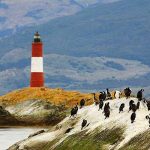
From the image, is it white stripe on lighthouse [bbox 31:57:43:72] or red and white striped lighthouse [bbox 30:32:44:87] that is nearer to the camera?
white stripe on lighthouse [bbox 31:57:43:72]

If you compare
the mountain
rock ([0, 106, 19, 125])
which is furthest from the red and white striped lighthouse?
the mountain

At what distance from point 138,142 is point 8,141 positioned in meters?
34.8

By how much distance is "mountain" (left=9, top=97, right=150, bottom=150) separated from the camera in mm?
46031

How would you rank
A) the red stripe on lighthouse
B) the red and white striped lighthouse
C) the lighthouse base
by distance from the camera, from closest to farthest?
1. the red and white striped lighthouse
2. the lighthouse base
3. the red stripe on lighthouse

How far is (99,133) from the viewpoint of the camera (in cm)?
5050

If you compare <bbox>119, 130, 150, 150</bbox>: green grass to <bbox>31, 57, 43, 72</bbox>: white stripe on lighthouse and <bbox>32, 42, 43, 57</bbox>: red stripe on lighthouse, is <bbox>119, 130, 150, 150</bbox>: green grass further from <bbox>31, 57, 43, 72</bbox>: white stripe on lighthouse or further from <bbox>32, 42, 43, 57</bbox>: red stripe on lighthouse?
<bbox>32, 42, 43, 57</bbox>: red stripe on lighthouse

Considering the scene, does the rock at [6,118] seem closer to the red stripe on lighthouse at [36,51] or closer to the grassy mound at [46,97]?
the grassy mound at [46,97]

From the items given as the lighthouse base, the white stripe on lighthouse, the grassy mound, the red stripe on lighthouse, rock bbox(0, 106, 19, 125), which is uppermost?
the red stripe on lighthouse

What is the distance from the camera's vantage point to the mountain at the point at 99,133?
46.0 m

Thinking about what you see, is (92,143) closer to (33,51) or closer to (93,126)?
(93,126)

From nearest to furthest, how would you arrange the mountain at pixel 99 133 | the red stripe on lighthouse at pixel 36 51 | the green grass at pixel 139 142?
the green grass at pixel 139 142, the mountain at pixel 99 133, the red stripe on lighthouse at pixel 36 51

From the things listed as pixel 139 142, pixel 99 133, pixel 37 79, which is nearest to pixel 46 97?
pixel 37 79

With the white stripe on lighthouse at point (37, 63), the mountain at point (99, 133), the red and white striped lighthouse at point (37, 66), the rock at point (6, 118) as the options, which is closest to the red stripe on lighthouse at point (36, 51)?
the red and white striped lighthouse at point (37, 66)

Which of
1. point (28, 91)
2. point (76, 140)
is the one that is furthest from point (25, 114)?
point (76, 140)
